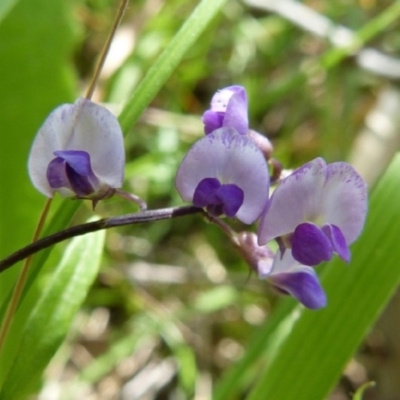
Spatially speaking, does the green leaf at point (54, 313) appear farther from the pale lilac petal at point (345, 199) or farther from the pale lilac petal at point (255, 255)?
the pale lilac petal at point (345, 199)

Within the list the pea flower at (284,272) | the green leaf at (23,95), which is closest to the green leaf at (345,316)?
the pea flower at (284,272)

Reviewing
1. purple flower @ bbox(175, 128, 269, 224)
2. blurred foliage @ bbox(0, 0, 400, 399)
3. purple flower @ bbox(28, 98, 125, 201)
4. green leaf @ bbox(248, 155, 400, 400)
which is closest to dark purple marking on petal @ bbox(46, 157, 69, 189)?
purple flower @ bbox(28, 98, 125, 201)

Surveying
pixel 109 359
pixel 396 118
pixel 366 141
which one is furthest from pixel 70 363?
pixel 396 118

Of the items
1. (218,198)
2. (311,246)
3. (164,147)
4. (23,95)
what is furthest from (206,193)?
(164,147)

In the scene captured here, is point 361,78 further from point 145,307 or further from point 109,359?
point 109,359

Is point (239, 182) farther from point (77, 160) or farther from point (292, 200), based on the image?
point (77, 160)

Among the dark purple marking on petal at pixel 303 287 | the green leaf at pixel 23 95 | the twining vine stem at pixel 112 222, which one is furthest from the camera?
the green leaf at pixel 23 95
